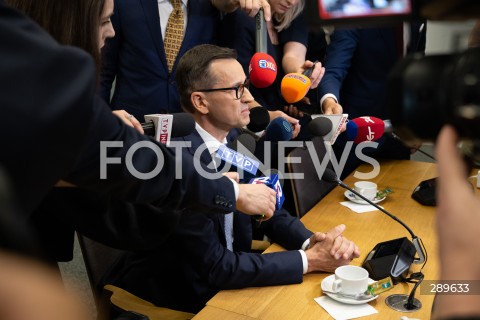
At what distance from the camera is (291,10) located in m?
2.78

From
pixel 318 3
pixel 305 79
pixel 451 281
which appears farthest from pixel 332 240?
pixel 451 281

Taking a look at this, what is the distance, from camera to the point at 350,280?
58.0 inches

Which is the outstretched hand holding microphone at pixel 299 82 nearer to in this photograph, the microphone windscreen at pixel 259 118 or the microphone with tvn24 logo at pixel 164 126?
the microphone windscreen at pixel 259 118

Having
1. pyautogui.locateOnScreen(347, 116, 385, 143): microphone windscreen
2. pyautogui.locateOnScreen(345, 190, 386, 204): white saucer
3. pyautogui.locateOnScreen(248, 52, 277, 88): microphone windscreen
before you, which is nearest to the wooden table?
pyautogui.locateOnScreen(345, 190, 386, 204): white saucer

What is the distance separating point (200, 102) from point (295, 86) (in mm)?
433

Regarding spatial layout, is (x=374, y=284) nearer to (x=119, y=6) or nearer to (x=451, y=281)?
(x=451, y=281)

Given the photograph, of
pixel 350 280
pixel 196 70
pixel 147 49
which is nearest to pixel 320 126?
pixel 196 70

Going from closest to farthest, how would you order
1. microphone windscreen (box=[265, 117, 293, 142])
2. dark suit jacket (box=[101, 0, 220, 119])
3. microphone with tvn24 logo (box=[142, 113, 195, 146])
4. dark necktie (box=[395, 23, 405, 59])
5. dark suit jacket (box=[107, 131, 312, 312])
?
microphone with tvn24 logo (box=[142, 113, 195, 146])
dark suit jacket (box=[107, 131, 312, 312])
microphone windscreen (box=[265, 117, 293, 142])
dark suit jacket (box=[101, 0, 220, 119])
dark necktie (box=[395, 23, 405, 59])

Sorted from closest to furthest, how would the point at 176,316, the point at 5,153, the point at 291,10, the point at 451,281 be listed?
the point at 451,281 → the point at 5,153 → the point at 176,316 → the point at 291,10

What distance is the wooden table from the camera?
4.76ft

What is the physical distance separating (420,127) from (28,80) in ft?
1.55

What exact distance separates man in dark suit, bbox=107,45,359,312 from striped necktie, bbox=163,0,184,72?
0.45m

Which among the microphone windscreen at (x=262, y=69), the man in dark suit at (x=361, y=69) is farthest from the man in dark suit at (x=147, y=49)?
the man in dark suit at (x=361, y=69)

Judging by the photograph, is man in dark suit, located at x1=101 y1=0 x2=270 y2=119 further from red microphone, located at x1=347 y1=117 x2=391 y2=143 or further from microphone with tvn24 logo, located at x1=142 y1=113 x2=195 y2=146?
microphone with tvn24 logo, located at x1=142 y1=113 x2=195 y2=146
